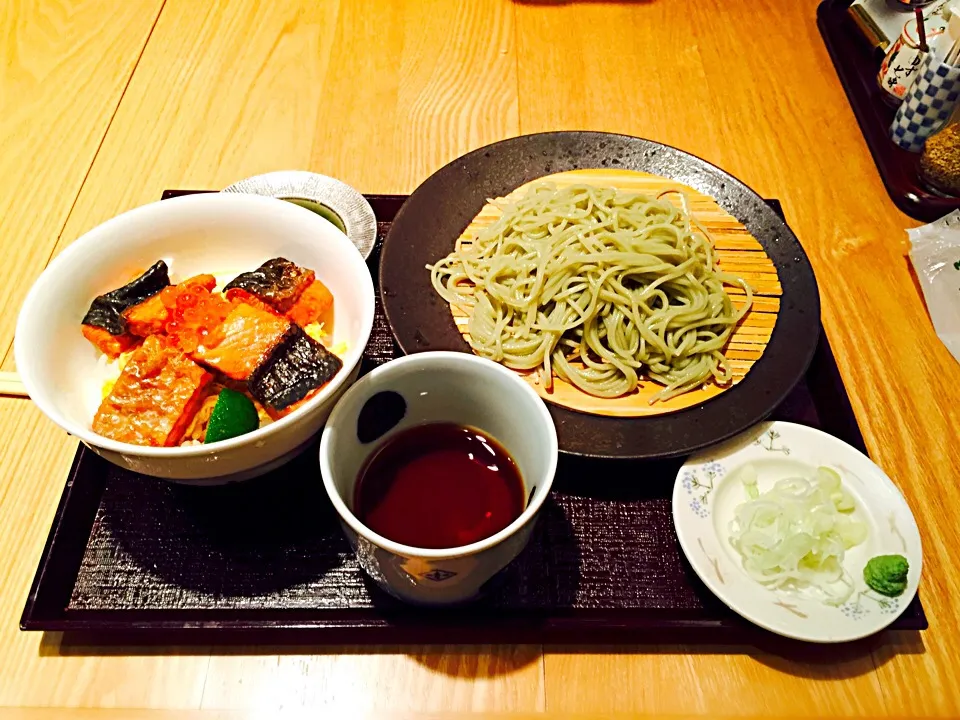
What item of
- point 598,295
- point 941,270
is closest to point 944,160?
point 941,270

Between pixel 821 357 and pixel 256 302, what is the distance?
1.26 meters

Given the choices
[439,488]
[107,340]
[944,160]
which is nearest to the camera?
[439,488]

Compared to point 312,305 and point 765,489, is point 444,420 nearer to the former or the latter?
point 312,305

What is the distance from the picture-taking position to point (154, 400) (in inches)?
45.3

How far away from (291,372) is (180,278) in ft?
1.41

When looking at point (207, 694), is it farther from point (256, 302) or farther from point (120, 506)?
point (256, 302)

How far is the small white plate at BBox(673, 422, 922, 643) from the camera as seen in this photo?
1.14m

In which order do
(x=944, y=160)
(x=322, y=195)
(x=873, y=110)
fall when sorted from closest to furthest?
(x=322, y=195)
(x=944, y=160)
(x=873, y=110)

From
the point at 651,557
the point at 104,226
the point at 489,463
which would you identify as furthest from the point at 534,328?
the point at 104,226

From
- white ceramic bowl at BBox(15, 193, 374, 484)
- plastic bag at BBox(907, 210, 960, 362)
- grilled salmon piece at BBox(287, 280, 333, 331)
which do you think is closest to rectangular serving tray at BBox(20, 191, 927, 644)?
white ceramic bowl at BBox(15, 193, 374, 484)

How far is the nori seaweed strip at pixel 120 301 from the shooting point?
125 cm

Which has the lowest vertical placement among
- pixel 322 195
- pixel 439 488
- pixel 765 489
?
pixel 765 489

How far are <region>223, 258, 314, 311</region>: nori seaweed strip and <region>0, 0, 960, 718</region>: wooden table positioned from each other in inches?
22.3

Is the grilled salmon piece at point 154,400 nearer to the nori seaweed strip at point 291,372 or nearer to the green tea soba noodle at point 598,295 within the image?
the nori seaweed strip at point 291,372
